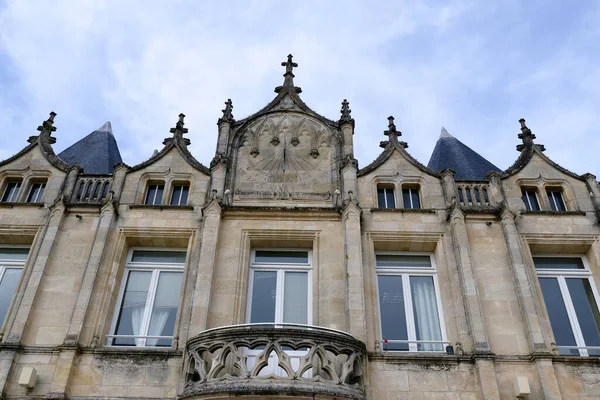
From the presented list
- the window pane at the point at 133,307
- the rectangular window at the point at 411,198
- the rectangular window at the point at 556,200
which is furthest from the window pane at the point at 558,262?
the window pane at the point at 133,307

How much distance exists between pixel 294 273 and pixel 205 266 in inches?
75.6

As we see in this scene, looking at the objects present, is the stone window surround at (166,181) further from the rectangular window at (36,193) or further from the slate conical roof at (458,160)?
the slate conical roof at (458,160)

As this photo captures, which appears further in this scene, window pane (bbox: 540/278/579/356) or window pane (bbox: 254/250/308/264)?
window pane (bbox: 254/250/308/264)

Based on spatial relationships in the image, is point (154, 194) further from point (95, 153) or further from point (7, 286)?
point (95, 153)

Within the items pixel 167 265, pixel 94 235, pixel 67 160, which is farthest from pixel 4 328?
pixel 67 160

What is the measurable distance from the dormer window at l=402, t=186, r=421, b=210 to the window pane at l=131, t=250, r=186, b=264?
16.7 ft

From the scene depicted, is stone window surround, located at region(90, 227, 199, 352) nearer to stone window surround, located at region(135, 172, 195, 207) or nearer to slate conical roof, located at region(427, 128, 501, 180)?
stone window surround, located at region(135, 172, 195, 207)

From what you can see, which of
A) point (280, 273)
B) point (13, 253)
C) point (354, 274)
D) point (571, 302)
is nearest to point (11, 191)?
point (13, 253)

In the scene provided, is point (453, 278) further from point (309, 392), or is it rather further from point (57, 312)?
point (57, 312)

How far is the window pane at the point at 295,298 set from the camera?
10719mm

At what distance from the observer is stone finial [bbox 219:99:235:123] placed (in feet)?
44.7

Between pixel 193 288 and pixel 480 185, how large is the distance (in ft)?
22.3

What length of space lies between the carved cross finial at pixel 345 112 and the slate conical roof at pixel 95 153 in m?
6.50

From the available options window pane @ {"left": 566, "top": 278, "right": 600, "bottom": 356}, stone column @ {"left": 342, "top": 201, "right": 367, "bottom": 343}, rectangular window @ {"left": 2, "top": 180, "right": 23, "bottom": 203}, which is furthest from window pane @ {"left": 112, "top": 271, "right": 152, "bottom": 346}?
window pane @ {"left": 566, "top": 278, "right": 600, "bottom": 356}
